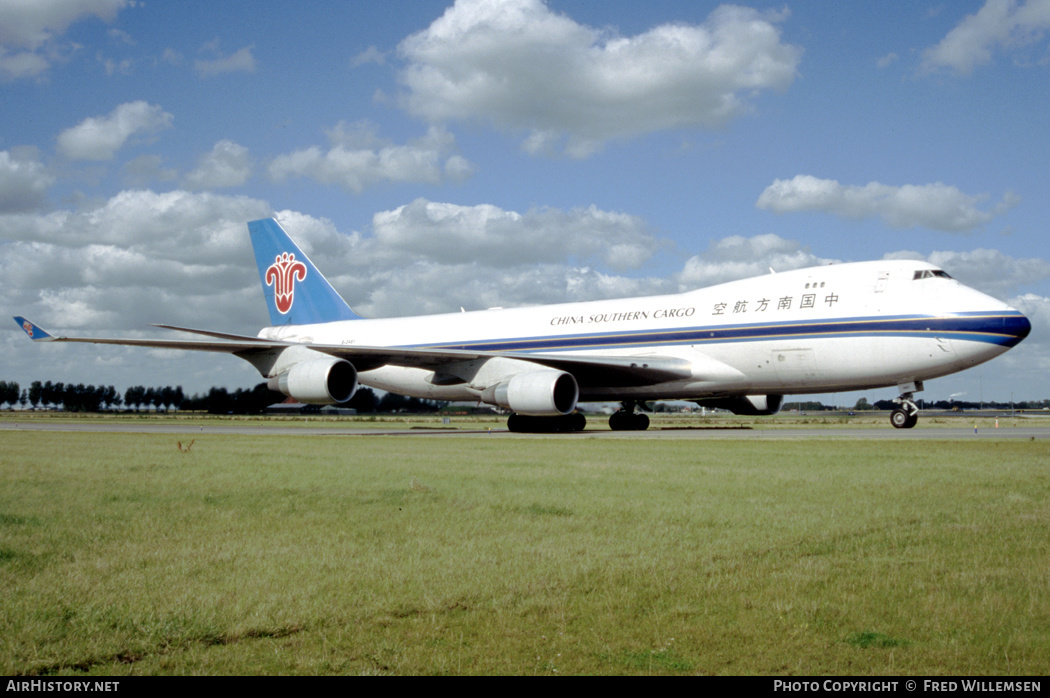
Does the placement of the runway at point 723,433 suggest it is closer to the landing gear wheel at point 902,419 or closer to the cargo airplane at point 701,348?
the landing gear wheel at point 902,419

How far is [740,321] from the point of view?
23.1 m

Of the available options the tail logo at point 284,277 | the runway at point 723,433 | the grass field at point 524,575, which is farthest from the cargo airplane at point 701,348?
the grass field at point 524,575

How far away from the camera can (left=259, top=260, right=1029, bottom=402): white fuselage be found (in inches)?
803

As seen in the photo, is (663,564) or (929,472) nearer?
(663,564)

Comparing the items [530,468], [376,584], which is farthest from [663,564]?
[530,468]

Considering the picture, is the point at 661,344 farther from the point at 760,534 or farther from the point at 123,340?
the point at 760,534

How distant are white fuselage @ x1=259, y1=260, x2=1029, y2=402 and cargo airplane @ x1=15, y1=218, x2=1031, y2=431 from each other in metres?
0.04

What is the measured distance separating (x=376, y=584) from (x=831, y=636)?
265cm

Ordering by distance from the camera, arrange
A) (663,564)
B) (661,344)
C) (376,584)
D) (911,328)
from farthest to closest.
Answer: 1. (661,344)
2. (911,328)
3. (663,564)
4. (376,584)

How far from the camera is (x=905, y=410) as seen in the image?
22734 mm

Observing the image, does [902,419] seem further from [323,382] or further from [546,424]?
[323,382]

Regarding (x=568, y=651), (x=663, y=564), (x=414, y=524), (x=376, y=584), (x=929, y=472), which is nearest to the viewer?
(x=568, y=651)

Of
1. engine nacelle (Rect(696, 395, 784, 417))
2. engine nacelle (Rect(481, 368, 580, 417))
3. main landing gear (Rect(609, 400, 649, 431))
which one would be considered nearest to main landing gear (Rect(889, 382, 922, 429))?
engine nacelle (Rect(696, 395, 784, 417))

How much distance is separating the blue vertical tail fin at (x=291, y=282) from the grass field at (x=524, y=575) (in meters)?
24.9
